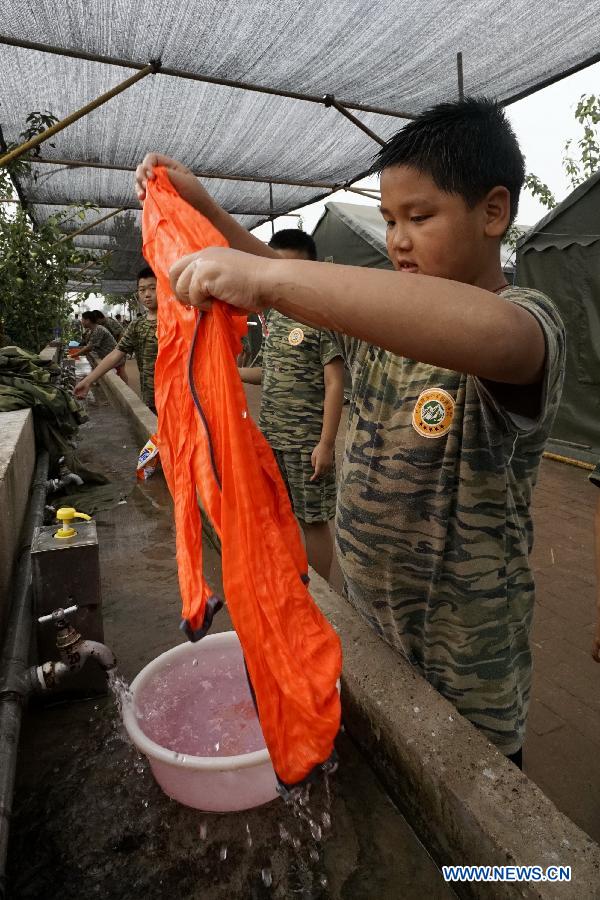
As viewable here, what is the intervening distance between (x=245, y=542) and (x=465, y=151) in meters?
0.91

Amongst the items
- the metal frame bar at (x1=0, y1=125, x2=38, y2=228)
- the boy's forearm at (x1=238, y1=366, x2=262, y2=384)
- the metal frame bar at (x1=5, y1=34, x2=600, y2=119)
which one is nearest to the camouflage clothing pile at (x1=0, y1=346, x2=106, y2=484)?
the boy's forearm at (x1=238, y1=366, x2=262, y2=384)

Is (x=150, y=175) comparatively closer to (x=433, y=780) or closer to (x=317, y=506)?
(x=433, y=780)

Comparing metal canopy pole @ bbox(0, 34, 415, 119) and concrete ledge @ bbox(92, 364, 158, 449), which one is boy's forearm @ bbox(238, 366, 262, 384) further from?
metal canopy pole @ bbox(0, 34, 415, 119)

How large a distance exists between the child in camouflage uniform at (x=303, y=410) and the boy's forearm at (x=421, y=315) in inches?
89.4

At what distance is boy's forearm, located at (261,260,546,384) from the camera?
79 cm

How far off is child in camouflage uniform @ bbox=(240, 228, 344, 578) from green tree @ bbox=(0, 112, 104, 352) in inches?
163

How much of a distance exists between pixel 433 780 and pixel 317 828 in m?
0.48

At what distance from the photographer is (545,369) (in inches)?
35.2

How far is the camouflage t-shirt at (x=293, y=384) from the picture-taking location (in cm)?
321

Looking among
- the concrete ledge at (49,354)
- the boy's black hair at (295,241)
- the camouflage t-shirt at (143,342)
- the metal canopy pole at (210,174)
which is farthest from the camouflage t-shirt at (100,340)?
the boy's black hair at (295,241)

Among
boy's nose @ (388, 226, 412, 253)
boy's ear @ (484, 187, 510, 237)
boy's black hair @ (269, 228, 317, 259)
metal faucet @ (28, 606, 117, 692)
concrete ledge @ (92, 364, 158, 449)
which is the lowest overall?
metal faucet @ (28, 606, 117, 692)

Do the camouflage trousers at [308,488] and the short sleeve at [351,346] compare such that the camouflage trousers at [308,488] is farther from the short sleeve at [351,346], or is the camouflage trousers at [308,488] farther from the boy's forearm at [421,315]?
the boy's forearm at [421,315]

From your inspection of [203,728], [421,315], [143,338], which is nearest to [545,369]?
[421,315]

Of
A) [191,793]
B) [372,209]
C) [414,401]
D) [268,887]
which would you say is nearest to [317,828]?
[268,887]
